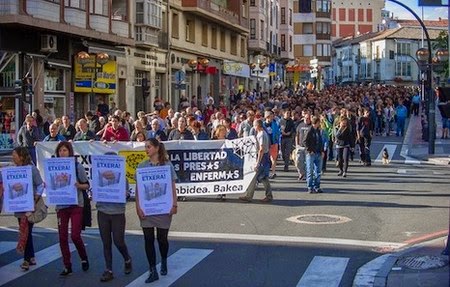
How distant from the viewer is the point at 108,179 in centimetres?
946

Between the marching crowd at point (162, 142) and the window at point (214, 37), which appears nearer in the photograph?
the marching crowd at point (162, 142)

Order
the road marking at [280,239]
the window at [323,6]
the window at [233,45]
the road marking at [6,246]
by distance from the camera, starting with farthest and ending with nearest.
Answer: the window at [323,6]
the window at [233,45]
the road marking at [280,239]
the road marking at [6,246]

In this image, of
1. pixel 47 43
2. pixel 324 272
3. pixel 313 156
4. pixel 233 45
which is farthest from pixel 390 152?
pixel 233 45

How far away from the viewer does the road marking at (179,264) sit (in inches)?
362

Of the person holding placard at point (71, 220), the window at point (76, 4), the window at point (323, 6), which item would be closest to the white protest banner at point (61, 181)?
the person holding placard at point (71, 220)

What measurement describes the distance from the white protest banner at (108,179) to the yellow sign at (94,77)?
21845 millimetres

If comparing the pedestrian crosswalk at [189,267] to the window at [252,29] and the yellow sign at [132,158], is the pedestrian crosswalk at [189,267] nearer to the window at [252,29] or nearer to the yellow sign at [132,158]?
the yellow sign at [132,158]

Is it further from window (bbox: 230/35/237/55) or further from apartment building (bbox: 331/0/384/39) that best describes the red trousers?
apartment building (bbox: 331/0/384/39)

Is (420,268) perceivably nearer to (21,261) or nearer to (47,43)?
(21,261)

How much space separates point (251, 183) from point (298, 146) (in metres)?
3.71

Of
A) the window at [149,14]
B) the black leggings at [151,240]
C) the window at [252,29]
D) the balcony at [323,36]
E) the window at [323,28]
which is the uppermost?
the window at [323,28]

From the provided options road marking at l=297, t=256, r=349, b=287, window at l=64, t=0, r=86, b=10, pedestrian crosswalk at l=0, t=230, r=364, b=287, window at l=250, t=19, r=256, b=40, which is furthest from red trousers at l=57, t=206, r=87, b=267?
window at l=250, t=19, r=256, b=40

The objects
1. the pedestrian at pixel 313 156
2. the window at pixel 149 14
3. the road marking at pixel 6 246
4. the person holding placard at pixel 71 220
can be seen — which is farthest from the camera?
the window at pixel 149 14

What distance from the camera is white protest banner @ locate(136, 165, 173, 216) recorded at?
29.7ft
